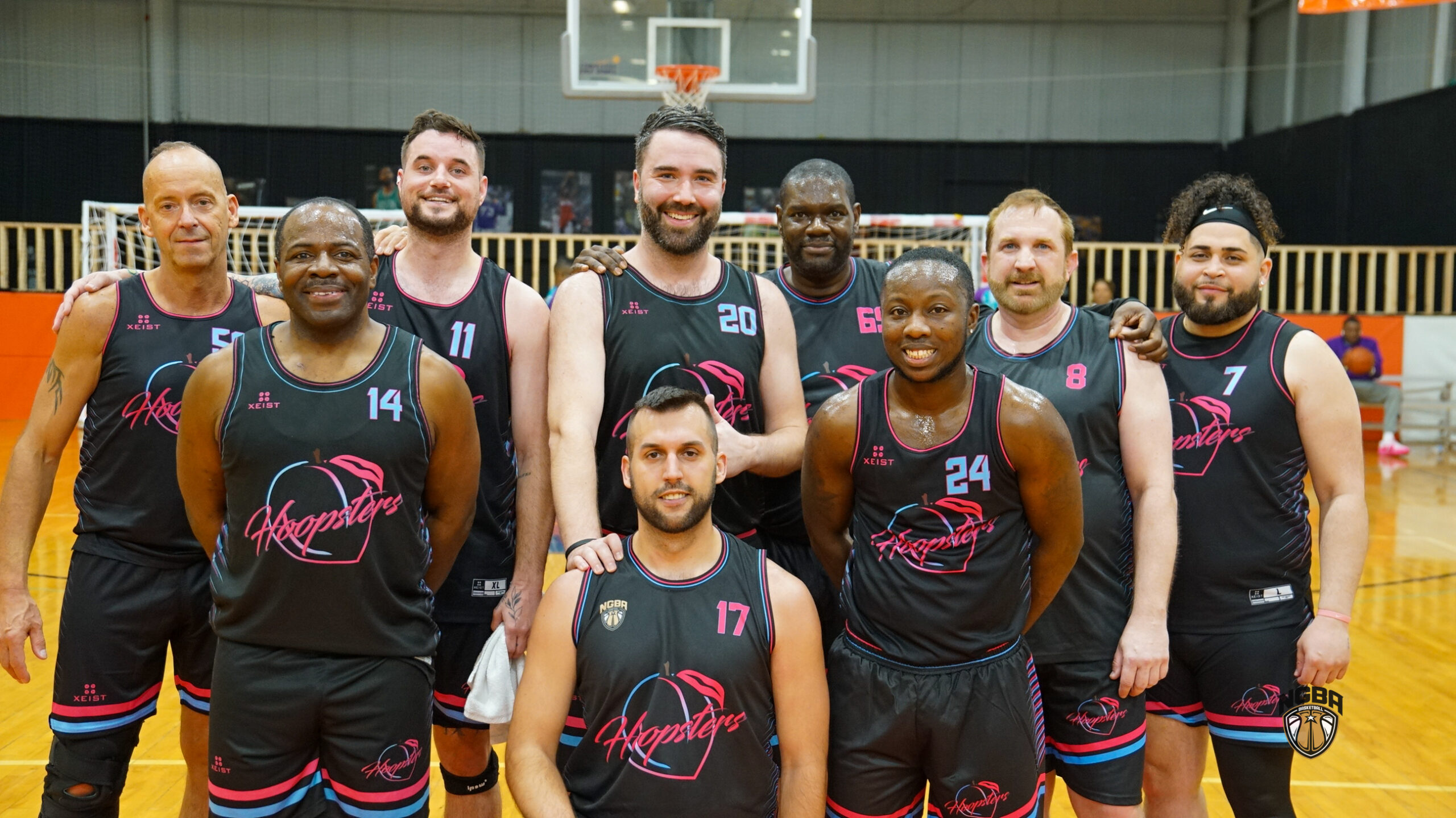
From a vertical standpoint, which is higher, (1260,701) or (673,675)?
(673,675)

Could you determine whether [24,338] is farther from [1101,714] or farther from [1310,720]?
[1310,720]

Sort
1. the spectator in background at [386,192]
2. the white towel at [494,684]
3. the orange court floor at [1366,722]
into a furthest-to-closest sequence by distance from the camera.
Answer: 1. the spectator in background at [386,192]
2. the orange court floor at [1366,722]
3. the white towel at [494,684]

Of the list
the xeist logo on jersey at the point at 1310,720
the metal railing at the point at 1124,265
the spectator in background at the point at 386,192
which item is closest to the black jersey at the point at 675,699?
the xeist logo on jersey at the point at 1310,720

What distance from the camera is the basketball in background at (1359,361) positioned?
41.4ft

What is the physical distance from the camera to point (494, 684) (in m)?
2.71

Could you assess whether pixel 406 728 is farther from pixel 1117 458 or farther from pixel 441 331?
pixel 1117 458

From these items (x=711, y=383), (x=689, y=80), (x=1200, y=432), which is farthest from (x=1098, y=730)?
(x=689, y=80)

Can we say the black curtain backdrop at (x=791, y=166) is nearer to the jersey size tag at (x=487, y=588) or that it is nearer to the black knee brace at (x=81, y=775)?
the jersey size tag at (x=487, y=588)

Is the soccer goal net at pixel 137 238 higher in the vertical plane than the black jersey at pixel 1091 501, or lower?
higher

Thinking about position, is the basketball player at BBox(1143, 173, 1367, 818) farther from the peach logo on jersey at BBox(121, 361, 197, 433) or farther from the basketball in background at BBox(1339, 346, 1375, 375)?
the basketball in background at BBox(1339, 346, 1375, 375)

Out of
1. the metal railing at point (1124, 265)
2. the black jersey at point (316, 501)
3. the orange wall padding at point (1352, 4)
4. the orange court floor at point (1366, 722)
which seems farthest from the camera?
the metal railing at point (1124, 265)

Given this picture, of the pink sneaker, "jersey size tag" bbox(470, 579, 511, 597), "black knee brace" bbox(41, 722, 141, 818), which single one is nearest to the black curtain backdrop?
the pink sneaker

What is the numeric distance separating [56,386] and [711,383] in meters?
1.74

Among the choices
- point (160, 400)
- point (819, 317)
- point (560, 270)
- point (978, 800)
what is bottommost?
point (978, 800)
